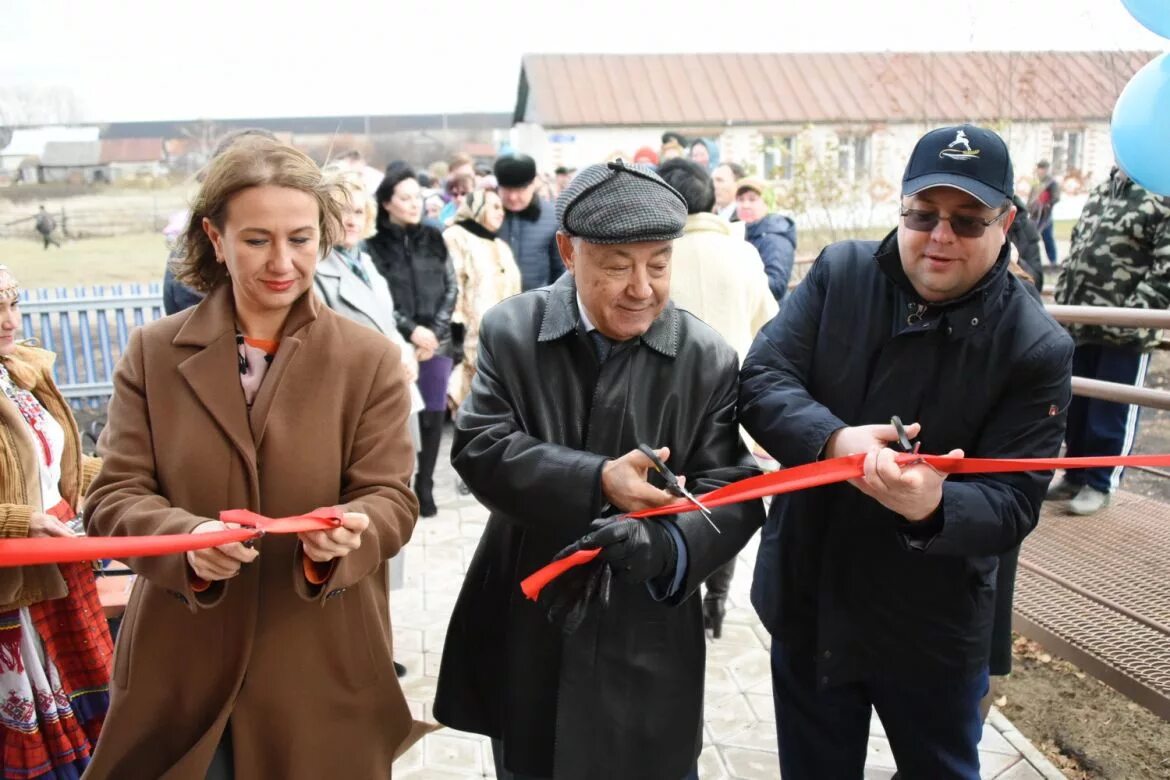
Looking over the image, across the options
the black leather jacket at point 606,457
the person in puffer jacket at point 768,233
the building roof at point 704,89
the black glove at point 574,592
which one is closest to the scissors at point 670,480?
the black leather jacket at point 606,457

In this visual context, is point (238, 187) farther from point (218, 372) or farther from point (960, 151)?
point (960, 151)

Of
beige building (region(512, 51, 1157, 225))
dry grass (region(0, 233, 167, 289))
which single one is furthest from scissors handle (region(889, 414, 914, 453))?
beige building (region(512, 51, 1157, 225))

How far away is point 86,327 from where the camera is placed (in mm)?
9039

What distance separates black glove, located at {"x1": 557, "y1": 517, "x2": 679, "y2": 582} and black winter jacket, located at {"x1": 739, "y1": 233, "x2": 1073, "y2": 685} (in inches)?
17.1

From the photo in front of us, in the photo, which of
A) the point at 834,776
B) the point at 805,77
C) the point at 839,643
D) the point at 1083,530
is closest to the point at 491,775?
the point at 834,776

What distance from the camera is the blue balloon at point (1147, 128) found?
10.5ft

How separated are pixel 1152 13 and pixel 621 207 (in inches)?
99.2

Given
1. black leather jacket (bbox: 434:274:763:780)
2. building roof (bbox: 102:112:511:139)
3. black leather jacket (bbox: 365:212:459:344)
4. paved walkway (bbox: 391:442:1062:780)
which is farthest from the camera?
black leather jacket (bbox: 365:212:459:344)

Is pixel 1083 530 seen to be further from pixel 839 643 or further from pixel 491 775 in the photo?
pixel 491 775

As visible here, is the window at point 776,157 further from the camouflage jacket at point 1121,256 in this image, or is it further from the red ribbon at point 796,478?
the red ribbon at point 796,478

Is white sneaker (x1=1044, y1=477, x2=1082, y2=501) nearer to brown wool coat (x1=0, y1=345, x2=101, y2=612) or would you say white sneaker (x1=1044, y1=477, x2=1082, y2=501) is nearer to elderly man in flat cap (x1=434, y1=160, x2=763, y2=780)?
elderly man in flat cap (x1=434, y1=160, x2=763, y2=780)

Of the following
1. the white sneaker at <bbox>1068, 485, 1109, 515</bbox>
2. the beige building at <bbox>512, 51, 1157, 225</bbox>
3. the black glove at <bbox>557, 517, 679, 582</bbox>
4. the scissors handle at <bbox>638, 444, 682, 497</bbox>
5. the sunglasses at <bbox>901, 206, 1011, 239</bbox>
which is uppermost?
the beige building at <bbox>512, 51, 1157, 225</bbox>

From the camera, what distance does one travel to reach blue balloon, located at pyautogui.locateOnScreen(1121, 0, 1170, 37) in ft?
10.3

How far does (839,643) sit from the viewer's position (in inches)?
90.1
